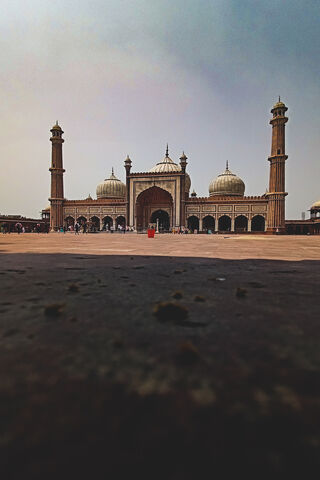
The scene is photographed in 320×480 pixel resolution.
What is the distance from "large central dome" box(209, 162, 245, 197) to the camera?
31969 mm

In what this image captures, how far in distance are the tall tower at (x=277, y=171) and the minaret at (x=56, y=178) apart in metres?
22.1

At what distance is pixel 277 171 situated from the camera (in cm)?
2569

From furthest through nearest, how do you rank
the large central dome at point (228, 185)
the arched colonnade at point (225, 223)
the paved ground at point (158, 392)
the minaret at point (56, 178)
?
1. the large central dome at point (228, 185)
2. the minaret at point (56, 178)
3. the arched colonnade at point (225, 223)
4. the paved ground at point (158, 392)

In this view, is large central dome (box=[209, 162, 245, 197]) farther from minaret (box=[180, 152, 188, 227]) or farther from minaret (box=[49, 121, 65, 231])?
minaret (box=[49, 121, 65, 231])

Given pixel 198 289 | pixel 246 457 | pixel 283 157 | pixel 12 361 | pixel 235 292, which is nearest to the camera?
pixel 246 457

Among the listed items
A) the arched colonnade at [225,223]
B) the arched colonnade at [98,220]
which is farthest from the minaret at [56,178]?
the arched colonnade at [225,223]

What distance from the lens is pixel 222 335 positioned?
30.5 inches

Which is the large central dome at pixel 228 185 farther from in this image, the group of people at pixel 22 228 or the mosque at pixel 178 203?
the group of people at pixel 22 228

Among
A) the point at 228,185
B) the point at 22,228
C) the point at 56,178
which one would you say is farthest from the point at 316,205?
the point at 22,228

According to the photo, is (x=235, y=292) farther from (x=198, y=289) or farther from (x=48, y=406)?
(x=48, y=406)

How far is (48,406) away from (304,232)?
36.7 metres

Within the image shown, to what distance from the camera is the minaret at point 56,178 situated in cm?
3002

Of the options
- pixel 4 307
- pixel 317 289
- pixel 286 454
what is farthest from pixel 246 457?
pixel 317 289

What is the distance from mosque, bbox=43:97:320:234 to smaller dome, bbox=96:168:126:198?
467cm
